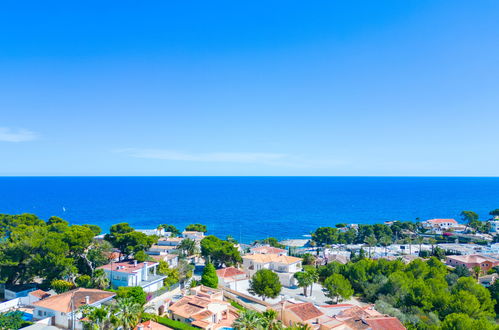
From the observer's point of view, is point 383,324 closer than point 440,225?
Yes

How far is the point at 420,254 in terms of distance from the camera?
6988 cm

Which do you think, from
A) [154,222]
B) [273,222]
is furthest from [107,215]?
[273,222]

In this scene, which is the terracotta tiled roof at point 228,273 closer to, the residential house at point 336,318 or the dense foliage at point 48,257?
the residential house at point 336,318

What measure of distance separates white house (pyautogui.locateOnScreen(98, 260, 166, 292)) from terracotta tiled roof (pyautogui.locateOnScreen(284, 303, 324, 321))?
50.0 ft

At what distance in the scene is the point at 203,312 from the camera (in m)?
30.0

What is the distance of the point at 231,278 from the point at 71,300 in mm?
A: 20770

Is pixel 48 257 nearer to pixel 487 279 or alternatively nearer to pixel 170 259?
pixel 170 259

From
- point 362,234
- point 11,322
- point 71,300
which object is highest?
Result: point 71,300

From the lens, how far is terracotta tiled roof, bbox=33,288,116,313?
2773cm

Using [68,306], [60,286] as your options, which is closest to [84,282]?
[60,286]

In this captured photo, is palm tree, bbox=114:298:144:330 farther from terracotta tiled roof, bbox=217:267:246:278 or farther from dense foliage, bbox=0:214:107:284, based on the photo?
terracotta tiled roof, bbox=217:267:246:278

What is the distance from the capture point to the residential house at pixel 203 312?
94.3ft

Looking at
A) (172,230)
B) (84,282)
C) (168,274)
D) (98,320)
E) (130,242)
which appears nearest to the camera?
(98,320)

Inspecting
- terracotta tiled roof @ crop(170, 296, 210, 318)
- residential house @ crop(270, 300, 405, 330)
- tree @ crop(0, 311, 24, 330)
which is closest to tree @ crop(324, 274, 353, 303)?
residential house @ crop(270, 300, 405, 330)
